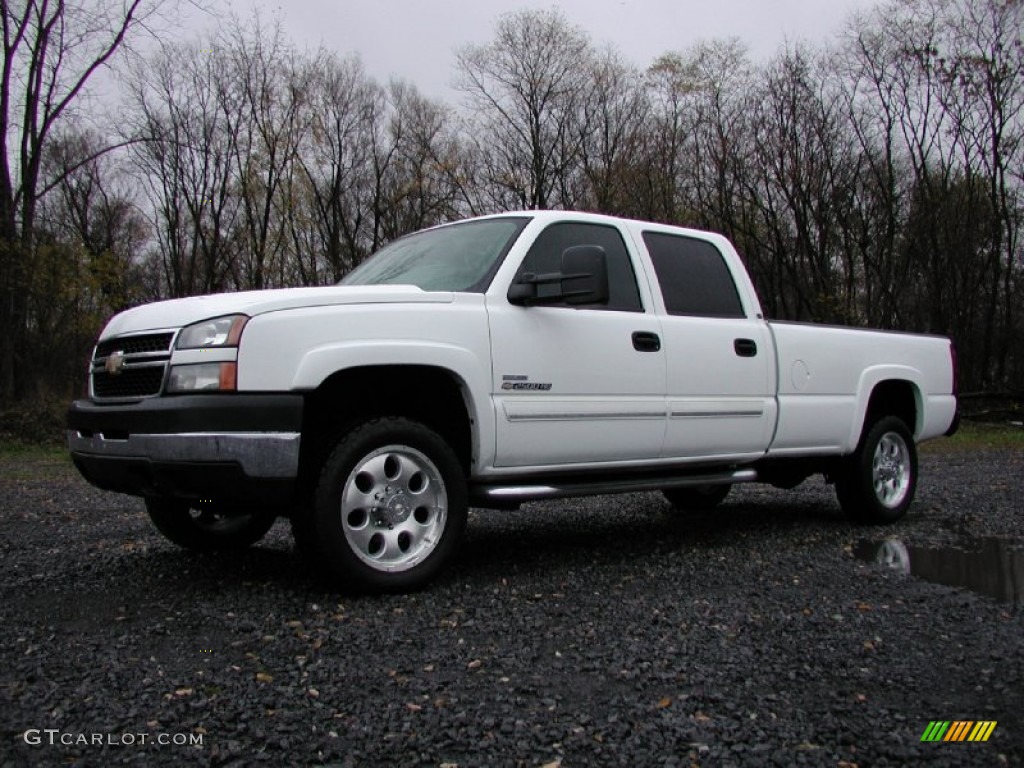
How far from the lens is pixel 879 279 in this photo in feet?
96.5

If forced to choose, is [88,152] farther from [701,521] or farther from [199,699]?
[199,699]

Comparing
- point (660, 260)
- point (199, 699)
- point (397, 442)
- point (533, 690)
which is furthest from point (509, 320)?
point (199, 699)

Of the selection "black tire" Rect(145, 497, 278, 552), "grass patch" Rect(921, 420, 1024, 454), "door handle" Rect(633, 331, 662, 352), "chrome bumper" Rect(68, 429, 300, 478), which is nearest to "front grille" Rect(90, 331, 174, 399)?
"chrome bumper" Rect(68, 429, 300, 478)

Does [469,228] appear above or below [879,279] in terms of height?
below

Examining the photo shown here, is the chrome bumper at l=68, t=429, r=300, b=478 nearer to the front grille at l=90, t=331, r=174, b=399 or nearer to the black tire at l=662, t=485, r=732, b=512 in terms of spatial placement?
the front grille at l=90, t=331, r=174, b=399

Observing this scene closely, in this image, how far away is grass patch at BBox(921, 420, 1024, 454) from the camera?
49.9ft

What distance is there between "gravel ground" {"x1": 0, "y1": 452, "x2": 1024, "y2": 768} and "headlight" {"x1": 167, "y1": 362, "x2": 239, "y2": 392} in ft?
3.20

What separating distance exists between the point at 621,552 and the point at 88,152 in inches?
1065

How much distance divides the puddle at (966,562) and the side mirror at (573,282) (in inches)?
92.8

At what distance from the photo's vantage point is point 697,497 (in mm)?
7539

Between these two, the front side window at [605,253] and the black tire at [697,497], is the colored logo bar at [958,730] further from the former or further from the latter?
the black tire at [697,497]

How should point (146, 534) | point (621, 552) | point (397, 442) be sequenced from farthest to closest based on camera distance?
point (146, 534) → point (621, 552) → point (397, 442)

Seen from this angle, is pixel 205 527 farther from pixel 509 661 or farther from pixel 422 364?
pixel 509 661

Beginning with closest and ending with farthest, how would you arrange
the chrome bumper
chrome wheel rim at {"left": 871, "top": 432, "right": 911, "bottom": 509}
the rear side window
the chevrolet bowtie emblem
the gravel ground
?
the gravel ground
the chrome bumper
the chevrolet bowtie emblem
the rear side window
chrome wheel rim at {"left": 871, "top": 432, "right": 911, "bottom": 509}
